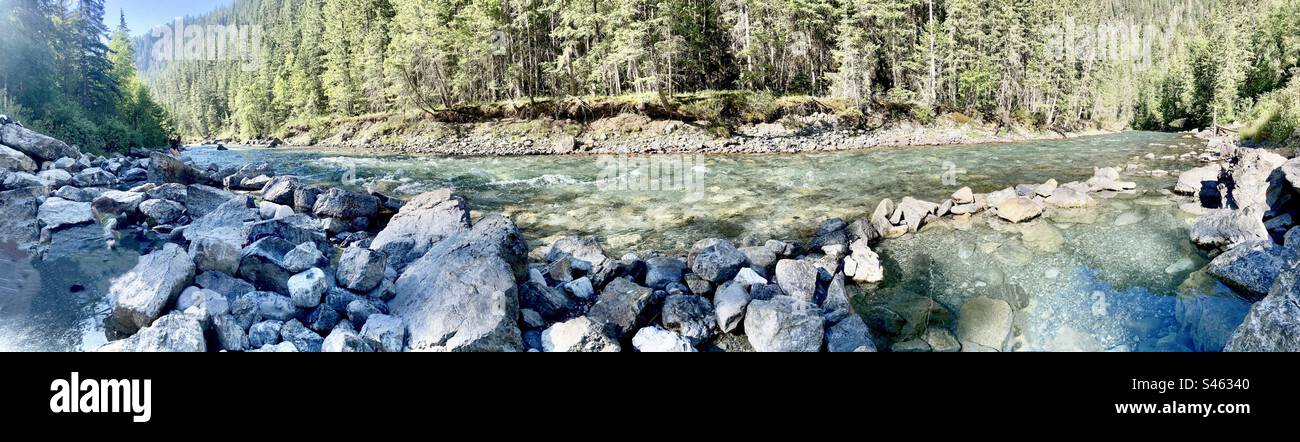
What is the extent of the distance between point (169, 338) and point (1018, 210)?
13.0 metres

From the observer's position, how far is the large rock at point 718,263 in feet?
21.4

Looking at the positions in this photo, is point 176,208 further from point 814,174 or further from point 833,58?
point 833,58

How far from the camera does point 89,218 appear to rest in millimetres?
7395

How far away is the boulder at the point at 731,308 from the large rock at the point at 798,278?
2.49 ft

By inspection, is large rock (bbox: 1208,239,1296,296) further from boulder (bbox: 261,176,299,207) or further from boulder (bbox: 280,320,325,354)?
boulder (bbox: 261,176,299,207)

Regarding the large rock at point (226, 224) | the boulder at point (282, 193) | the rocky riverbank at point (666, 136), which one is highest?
the rocky riverbank at point (666, 136)

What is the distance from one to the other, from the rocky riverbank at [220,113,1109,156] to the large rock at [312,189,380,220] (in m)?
21.7

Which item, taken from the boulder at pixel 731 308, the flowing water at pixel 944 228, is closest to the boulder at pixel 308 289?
the flowing water at pixel 944 228

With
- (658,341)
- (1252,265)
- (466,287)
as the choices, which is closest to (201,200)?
(466,287)

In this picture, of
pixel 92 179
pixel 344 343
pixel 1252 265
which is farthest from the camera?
pixel 92 179

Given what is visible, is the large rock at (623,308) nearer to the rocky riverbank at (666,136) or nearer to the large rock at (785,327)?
the large rock at (785,327)

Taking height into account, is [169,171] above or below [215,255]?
above

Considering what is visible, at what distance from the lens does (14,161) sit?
8789 mm
